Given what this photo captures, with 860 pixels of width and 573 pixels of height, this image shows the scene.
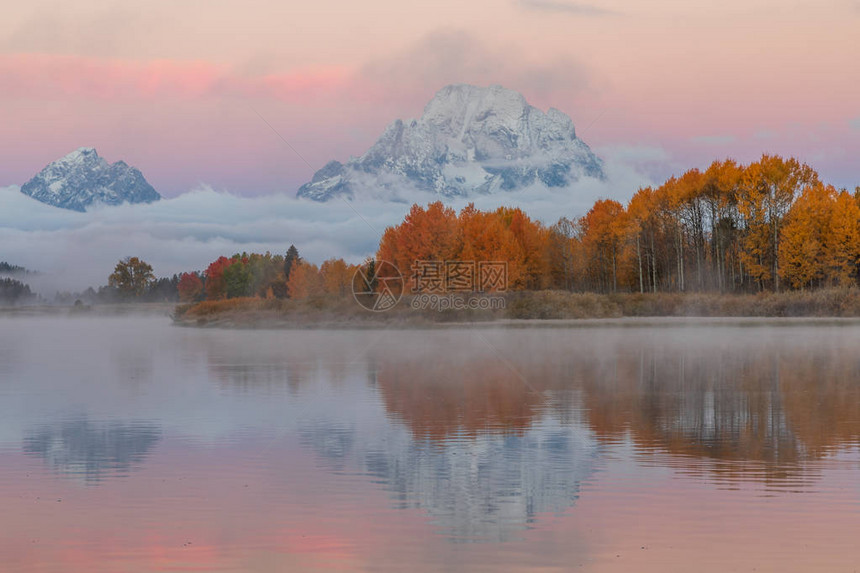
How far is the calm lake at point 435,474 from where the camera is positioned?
28.5 feet

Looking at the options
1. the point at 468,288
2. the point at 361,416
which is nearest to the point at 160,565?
the point at 361,416

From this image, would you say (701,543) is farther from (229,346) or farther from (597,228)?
(597,228)

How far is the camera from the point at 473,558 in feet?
27.5

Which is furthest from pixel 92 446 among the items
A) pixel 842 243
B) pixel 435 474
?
pixel 842 243

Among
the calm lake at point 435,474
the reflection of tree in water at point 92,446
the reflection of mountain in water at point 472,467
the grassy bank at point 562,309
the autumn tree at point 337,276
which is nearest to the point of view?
the calm lake at point 435,474

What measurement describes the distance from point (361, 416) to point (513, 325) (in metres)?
53.9

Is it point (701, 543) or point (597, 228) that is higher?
point (597, 228)

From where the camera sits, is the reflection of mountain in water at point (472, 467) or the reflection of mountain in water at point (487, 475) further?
the reflection of mountain in water at point (472, 467)

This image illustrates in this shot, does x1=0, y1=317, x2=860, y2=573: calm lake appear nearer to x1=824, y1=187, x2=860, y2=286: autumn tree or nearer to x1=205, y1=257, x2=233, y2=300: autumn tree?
x1=824, y1=187, x2=860, y2=286: autumn tree

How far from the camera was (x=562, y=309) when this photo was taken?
257 feet

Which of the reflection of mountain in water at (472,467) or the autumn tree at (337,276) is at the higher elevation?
the autumn tree at (337,276)

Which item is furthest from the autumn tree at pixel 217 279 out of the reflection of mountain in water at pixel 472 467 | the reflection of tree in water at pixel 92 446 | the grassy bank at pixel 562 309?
the reflection of mountain in water at pixel 472 467

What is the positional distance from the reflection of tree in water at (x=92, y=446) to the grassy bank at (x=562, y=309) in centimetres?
5536

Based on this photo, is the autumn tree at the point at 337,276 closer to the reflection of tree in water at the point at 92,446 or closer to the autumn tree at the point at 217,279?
the autumn tree at the point at 217,279
